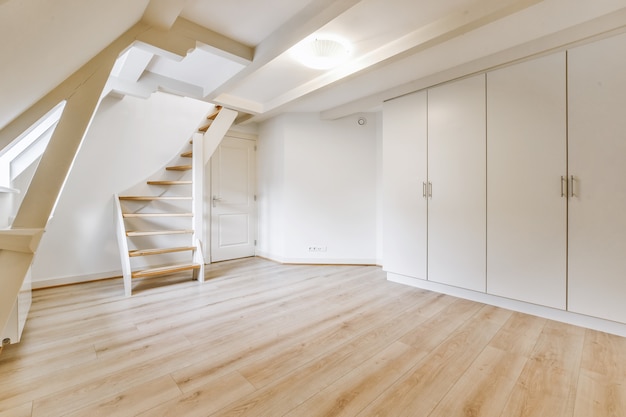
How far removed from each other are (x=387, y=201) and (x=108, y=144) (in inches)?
140

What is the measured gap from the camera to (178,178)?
3916 millimetres

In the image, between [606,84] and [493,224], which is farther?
[493,224]

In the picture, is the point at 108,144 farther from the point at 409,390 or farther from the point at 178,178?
the point at 409,390

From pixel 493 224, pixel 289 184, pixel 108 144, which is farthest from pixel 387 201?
pixel 108 144

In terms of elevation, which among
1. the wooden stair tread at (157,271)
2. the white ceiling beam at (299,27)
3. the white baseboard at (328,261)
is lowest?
the white baseboard at (328,261)

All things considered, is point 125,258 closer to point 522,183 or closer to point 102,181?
point 102,181

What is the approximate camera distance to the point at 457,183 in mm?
2727

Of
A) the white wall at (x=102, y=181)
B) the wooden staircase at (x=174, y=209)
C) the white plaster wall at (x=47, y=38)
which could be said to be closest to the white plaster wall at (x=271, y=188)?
the wooden staircase at (x=174, y=209)

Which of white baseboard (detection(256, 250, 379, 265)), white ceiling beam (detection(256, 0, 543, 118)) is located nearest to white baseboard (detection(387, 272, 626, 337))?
white baseboard (detection(256, 250, 379, 265))

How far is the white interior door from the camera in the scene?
171 inches

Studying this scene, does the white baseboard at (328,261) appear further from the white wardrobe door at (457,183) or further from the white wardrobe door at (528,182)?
the white wardrobe door at (528,182)

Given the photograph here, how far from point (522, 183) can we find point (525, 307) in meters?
1.09

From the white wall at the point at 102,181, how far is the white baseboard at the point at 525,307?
11.9 feet

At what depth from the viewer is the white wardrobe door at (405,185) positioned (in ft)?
9.79
